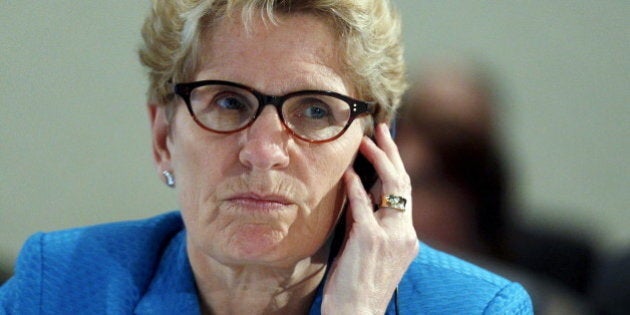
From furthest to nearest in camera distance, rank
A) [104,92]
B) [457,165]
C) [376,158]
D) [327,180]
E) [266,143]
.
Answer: [104,92] < [457,165] < [376,158] < [327,180] < [266,143]

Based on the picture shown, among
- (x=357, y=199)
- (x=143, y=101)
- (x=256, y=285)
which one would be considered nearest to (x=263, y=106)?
(x=357, y=199)

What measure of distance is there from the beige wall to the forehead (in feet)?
5.06

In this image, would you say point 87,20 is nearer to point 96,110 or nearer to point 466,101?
point 96,110

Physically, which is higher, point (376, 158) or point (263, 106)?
point (263, 106)

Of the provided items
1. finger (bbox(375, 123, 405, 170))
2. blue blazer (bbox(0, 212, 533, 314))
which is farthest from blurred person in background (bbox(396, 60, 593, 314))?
finger (bbox(375, 123, 405, 170))

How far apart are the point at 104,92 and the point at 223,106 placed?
5.29 feet

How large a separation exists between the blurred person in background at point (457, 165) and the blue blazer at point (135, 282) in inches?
37.9

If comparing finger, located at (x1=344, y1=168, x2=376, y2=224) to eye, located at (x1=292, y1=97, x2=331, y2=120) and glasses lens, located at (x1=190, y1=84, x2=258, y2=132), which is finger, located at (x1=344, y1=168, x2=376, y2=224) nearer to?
eye, located at (x1=292, y1=97, x2=331, y2=120)

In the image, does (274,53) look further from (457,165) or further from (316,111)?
(457,165)

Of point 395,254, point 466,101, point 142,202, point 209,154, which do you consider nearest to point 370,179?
point 395,254

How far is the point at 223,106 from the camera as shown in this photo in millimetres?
2049

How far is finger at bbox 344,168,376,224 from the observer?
7.00 ft

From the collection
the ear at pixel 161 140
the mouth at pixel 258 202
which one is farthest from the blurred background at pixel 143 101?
the mouth at pixel 258 202

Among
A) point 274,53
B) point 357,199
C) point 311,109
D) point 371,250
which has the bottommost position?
point 371,250
